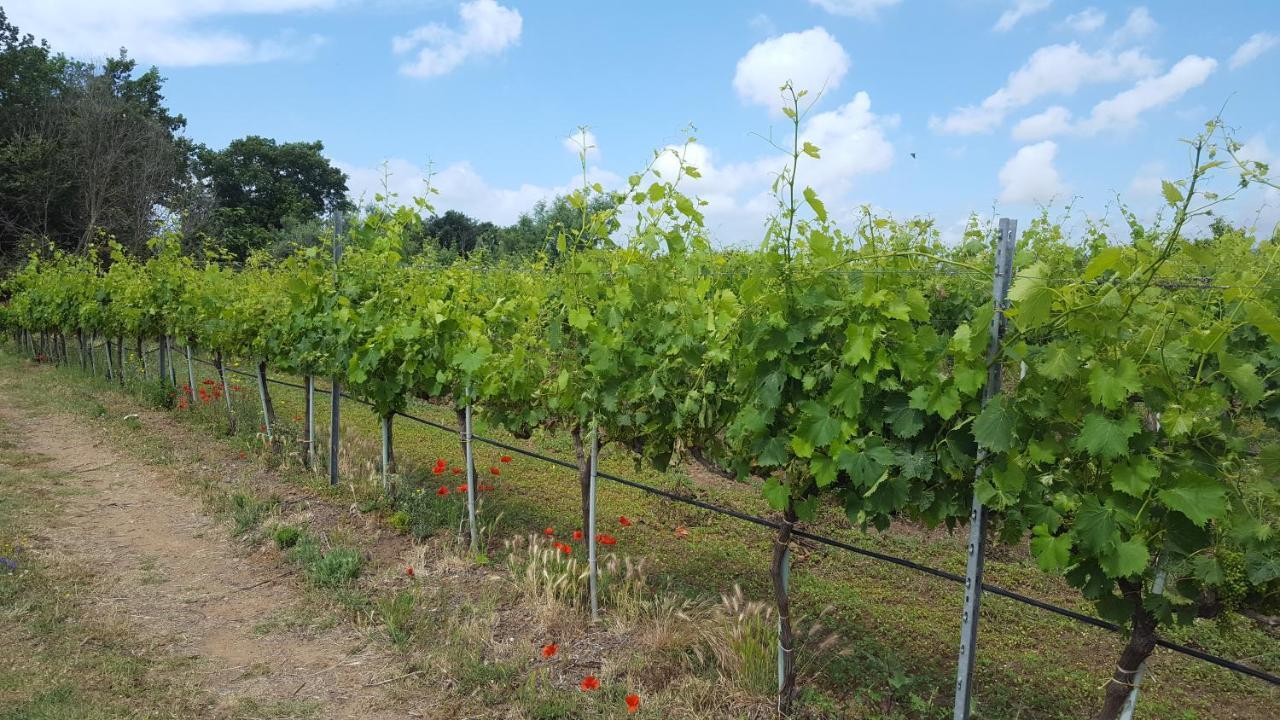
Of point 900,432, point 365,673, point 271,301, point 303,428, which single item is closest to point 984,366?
point 900,432

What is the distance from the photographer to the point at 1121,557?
2.26m

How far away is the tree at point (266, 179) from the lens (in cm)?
3969

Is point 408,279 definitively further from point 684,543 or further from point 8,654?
point 8,654

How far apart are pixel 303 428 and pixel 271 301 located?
156 centimetres

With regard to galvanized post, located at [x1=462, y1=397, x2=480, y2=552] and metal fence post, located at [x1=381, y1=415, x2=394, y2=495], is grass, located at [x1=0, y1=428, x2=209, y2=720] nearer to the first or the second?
galvanized post, located at [x1=462, y1=397, x2=480, y2=552]

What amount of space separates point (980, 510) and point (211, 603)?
14.3 feet

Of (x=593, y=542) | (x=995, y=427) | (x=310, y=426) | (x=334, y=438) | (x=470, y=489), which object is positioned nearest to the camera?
(x=995, y=427)

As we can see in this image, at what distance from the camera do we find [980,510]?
2666 millimetres

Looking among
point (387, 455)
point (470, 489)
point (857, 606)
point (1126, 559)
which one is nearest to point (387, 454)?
point (387, 455)

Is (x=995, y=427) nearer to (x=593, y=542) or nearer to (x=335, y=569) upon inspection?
(x=593, y=542)

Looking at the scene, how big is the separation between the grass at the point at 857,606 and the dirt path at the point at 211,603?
0.30 m

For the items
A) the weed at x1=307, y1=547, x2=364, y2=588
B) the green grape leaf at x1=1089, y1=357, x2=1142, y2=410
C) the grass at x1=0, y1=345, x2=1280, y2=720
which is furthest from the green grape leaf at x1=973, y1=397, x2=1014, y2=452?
the weed at x1=307, y1=547, x2=364, y2=588

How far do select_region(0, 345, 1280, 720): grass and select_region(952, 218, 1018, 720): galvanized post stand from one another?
63 centimetres

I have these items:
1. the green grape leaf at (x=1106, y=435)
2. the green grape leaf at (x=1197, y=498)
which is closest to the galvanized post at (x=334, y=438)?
the green grape leaf at (x=1106, y=435)
